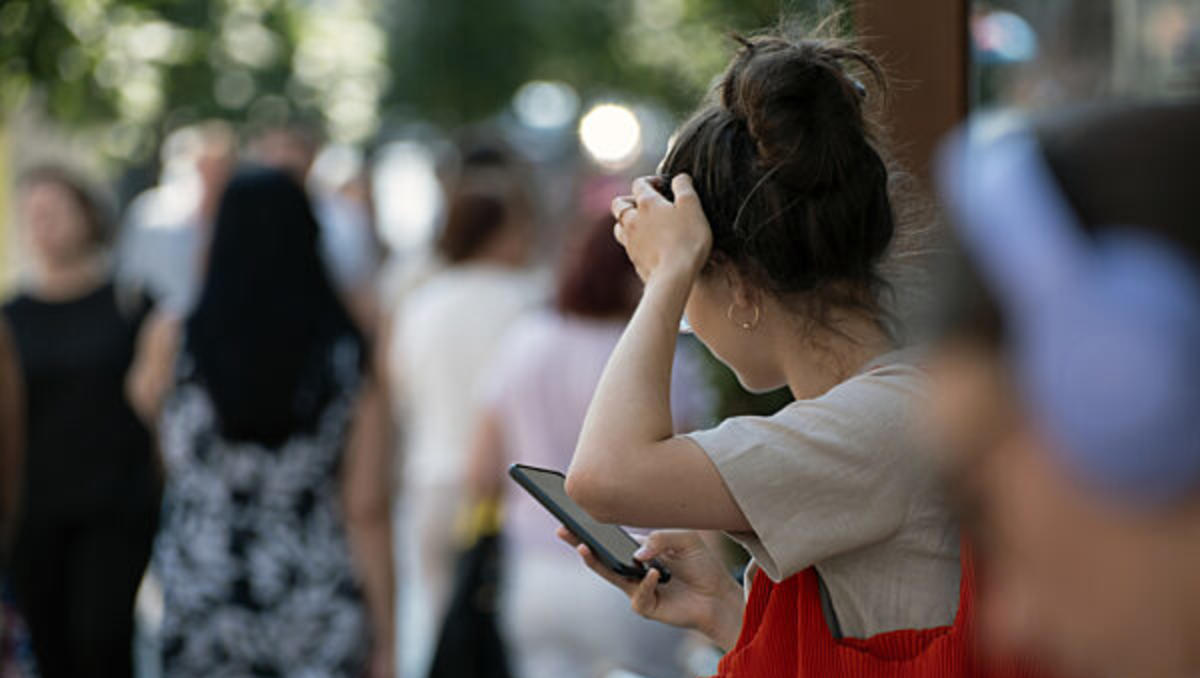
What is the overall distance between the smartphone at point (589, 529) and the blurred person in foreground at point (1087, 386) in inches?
49.4

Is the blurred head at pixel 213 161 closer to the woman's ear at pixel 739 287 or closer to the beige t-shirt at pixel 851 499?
the woman's ear at pixel 739 287

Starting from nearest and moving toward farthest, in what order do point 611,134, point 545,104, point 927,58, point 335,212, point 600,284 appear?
1. point 927,58
2. point 600,284
3. point 335,212
4. point 611,134
5. point 545,104

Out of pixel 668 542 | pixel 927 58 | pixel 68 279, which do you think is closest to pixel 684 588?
pixel 668 542

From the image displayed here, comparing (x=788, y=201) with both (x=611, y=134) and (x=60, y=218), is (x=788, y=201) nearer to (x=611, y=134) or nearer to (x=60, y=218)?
(x=60, y=218)

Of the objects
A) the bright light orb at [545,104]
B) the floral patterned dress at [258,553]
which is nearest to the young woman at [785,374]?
the floral patterned dress at [258,553]

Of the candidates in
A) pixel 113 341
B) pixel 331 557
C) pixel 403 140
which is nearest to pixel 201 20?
pixel 113 341

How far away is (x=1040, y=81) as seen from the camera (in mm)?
4414

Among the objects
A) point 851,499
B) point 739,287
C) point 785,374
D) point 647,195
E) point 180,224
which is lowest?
point 180,224

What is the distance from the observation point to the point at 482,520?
5453 millimetres

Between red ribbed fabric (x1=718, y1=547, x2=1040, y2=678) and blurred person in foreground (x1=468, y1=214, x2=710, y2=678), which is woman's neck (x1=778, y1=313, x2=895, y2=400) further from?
blurred person in foreground (x1=468, y1=214, x2=710, y2=678)

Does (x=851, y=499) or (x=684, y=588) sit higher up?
(x=851, y=499)

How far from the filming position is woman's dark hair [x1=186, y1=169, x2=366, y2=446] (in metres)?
5.21

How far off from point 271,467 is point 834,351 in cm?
341

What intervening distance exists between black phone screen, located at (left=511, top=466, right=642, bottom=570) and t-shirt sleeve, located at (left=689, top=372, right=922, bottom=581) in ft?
0.65
